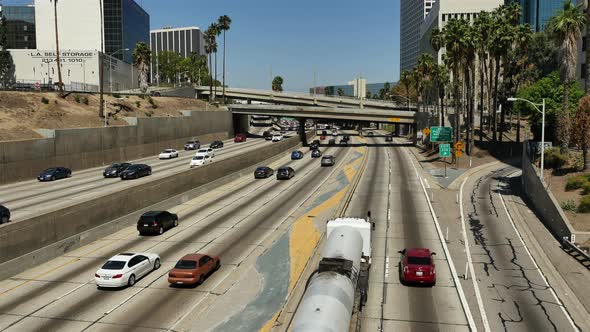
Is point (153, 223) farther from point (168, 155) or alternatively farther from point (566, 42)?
point (566, 42)

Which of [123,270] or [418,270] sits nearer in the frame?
[418,270]

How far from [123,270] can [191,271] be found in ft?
12.0

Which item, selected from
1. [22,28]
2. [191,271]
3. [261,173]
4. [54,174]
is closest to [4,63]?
[22,28]

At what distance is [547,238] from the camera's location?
37062mm

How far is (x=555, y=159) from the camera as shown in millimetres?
51438

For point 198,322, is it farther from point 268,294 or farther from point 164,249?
point 164,249

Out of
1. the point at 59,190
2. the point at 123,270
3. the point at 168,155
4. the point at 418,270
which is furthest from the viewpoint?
the point at 168,155

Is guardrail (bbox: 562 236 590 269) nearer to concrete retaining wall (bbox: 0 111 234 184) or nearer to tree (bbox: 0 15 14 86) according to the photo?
concrete retaining wall (bbox: 0 111 234 184)

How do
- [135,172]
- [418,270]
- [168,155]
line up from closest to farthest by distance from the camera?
[418,270] → [135,172] → [168,155]

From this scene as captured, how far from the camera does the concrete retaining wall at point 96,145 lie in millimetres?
55844

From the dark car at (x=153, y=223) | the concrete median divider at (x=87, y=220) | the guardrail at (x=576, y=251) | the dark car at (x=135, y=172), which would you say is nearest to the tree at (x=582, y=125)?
the guardrail at (x=576, y=251)

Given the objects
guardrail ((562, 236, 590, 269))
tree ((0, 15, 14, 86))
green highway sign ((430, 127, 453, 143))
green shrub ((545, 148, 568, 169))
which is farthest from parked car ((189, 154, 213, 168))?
tree ((0, 15, 14, 86))

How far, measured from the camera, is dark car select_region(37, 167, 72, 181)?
186ft

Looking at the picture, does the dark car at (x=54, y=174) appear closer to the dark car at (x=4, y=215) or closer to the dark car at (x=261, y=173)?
the dark car at (x=4, y=215)
